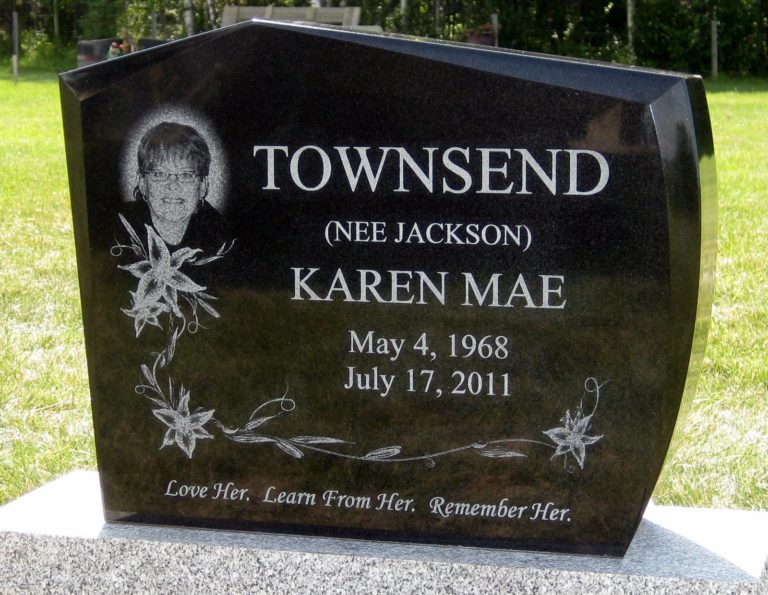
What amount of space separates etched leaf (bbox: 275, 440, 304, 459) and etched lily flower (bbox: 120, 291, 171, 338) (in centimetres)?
39

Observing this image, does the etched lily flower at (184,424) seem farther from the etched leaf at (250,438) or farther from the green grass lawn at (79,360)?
the green grass lawn at (79,360)

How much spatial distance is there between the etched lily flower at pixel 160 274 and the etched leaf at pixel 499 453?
0.74 m

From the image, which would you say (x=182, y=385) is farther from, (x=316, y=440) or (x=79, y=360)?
(x=79, y=360)

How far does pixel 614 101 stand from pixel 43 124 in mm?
11678

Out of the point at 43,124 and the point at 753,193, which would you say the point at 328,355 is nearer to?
the point at 753,193

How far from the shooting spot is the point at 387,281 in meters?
2.64

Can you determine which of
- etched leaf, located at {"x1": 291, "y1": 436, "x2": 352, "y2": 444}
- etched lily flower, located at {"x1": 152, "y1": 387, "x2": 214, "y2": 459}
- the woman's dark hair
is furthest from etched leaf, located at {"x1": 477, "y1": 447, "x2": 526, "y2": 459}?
the woman's dark hair

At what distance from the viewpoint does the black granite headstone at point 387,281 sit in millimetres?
2488

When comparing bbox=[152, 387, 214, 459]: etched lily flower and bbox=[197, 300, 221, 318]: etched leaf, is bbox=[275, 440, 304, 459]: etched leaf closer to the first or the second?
bbox=[152, 387, 214, 459]: etched lily flower

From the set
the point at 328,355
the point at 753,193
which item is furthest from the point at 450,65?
the point at 753,193

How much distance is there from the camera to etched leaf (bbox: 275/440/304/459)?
2.75 m

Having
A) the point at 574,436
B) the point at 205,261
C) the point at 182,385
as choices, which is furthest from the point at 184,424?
the point at 574,436

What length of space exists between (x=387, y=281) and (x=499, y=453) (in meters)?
0.45

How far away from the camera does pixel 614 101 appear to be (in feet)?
7.98
